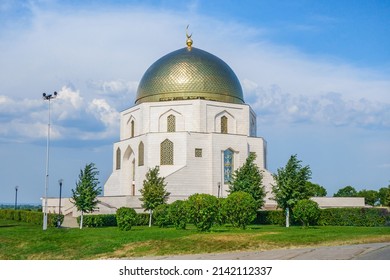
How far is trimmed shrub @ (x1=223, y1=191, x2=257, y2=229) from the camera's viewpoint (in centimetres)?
2138

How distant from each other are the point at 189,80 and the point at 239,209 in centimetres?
2176

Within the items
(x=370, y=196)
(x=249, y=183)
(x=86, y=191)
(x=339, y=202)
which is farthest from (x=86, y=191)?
(x=370, y=196)

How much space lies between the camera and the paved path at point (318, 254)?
12609mm

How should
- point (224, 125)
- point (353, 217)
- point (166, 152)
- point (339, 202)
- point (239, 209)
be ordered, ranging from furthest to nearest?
point (224, 125) → point (166, 152) → point (339, 202) → point (353, 217) → point (239, 209)

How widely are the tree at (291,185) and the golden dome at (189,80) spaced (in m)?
16.1

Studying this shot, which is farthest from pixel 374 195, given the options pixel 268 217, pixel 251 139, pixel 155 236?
pixel 155 236

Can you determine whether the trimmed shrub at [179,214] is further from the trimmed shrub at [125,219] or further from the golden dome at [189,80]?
the golden dome at [189,80]

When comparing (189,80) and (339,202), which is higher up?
(189,80)

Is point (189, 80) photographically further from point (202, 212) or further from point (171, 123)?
point (202, 212)

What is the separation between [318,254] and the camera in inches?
523

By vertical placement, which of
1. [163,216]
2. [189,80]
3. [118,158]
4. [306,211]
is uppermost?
[189,80]
